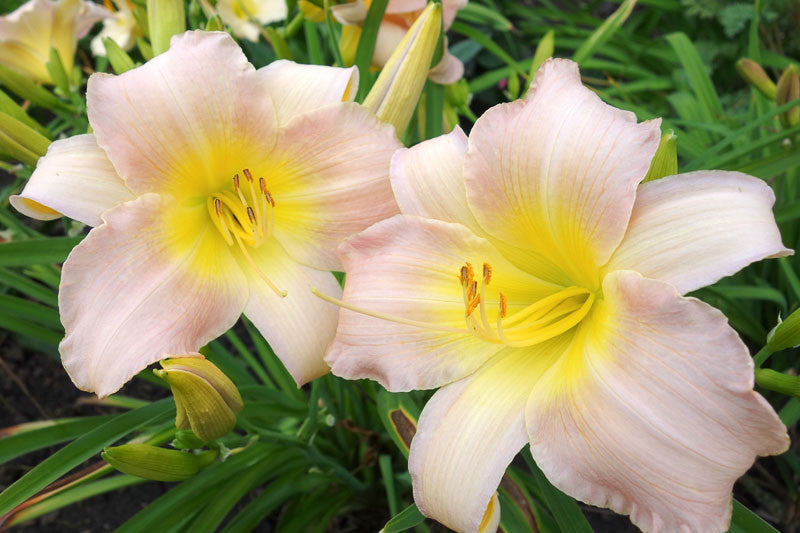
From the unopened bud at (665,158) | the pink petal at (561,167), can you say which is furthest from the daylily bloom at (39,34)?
the unopened bud at (665,158)

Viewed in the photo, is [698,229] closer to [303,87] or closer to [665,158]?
[665,158]

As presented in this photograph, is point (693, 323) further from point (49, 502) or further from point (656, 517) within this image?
point (49, 502)

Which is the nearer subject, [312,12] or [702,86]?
[312,12]

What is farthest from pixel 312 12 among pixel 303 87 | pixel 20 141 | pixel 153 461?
pixel 153 461

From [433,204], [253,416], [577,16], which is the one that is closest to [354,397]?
[253,416]

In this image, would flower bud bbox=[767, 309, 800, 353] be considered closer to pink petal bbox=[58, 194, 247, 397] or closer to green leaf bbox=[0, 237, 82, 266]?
pink petal bbox=[58, 194, 247, 397]

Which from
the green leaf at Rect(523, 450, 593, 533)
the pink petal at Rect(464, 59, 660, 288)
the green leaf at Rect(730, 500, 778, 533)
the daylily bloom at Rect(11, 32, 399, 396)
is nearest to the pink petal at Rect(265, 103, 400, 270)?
the daylily bloom at Rect(11, 32, 399, 396)

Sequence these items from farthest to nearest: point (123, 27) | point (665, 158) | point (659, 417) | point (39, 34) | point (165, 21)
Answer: point (123, 27)
point (39, 34)
point (165, 21)
point (665, 158)
point (659, 417)
